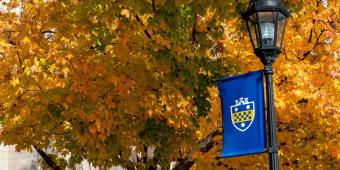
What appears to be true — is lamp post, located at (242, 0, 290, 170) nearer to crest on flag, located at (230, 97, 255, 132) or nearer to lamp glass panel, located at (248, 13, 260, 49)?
lamp glass panel, located at (248, 13, 260, 49)

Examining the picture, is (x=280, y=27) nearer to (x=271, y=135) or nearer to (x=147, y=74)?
(x=271, y=135)

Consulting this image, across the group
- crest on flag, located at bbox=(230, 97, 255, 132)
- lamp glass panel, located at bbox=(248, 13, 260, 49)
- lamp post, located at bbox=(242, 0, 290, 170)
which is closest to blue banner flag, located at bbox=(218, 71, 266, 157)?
crest on flag, located at bbox=(230, 97, 255, 132)

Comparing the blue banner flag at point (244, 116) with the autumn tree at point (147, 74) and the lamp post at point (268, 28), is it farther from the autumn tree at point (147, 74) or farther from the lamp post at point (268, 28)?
the autumn tree at point (147, 74)

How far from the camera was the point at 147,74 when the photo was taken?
36.0 feet

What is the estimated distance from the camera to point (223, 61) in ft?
40.0

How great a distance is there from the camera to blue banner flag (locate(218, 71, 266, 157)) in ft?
24.3

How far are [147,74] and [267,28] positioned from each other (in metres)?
3.89

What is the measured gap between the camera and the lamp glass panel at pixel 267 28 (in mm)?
7574

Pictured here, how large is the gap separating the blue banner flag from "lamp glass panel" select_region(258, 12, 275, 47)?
0.44 metres

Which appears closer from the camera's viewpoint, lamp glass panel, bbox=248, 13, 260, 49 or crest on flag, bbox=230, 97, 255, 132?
crest on flag, bbox=230, 97, 255, 132

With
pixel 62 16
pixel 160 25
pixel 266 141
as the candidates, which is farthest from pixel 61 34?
pixel 266 141

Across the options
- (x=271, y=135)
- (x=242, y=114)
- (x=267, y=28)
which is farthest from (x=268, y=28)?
(x=271, y=135)

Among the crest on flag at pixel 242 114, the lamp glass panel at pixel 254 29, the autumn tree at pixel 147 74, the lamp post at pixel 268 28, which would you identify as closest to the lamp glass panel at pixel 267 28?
the lamp post at pixel 268 28

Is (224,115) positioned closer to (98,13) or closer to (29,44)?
(98,13)
